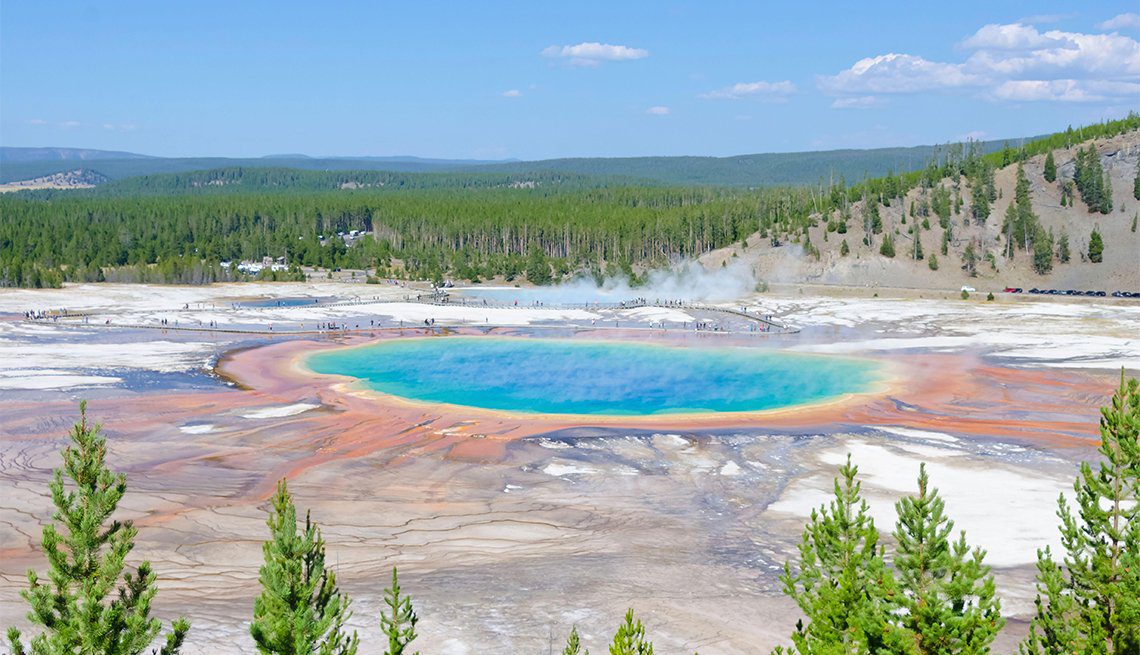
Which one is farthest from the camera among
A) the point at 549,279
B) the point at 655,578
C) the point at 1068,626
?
the point at 549,279

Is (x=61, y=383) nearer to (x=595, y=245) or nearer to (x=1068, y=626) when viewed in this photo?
(x=1068, y=626)

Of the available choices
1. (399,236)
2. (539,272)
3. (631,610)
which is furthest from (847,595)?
(399,236)

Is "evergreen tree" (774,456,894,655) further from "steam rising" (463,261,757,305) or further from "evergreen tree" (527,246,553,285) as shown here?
"evergreen tree" (527,246,553,285)

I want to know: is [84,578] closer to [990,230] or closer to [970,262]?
[970,262]

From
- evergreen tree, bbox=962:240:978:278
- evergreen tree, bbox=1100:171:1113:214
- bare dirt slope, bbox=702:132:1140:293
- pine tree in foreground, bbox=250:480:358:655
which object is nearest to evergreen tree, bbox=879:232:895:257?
bare dirt slope, bbox=702:132:1140:293

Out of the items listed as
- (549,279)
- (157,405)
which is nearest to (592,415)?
(157,405)
